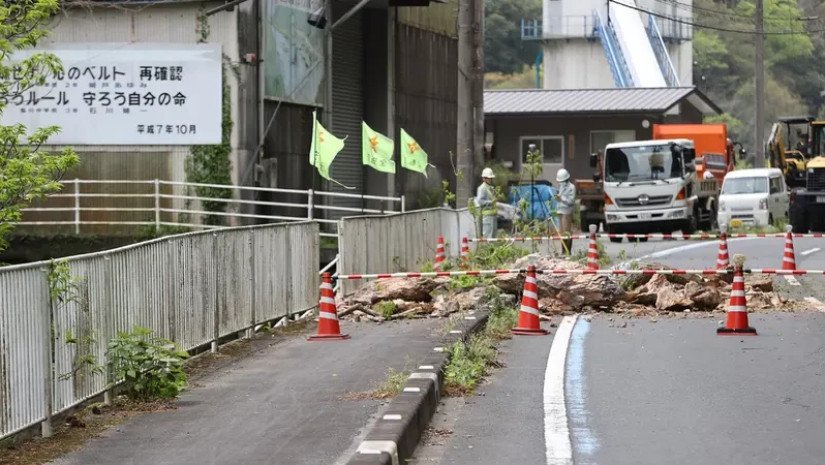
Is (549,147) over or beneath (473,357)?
over

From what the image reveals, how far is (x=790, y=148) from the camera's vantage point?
168 ft

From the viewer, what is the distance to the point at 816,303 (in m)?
19.8

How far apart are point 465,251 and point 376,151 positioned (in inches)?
112

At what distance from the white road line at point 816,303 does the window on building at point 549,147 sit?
43071 millimetres

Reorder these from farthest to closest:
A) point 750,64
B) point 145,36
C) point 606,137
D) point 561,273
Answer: point 750,64 < point 606,137 < point 145,36 < point 561,273

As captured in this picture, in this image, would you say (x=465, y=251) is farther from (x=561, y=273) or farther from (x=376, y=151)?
(x=561, y=273)

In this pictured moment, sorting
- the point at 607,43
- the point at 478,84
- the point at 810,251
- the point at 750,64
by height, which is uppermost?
the point at 750,64

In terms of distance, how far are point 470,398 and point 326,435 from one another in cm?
237

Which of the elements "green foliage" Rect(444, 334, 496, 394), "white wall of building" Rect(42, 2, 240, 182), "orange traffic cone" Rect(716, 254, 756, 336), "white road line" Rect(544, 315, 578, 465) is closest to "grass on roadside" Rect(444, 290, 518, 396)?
"green foliage" Rect(444, 334, 496, 394)

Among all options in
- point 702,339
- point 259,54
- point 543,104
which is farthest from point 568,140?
point 702,339

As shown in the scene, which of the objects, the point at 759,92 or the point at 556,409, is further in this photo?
the point at 759,92

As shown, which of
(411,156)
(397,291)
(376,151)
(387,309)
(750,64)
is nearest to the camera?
(387,309)

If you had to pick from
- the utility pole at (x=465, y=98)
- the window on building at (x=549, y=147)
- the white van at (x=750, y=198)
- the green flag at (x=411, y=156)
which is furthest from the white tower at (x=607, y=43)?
the utility pole at (x=465, y=98)

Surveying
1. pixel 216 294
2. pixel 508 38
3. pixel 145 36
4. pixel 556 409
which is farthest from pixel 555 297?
pixel 508 38
